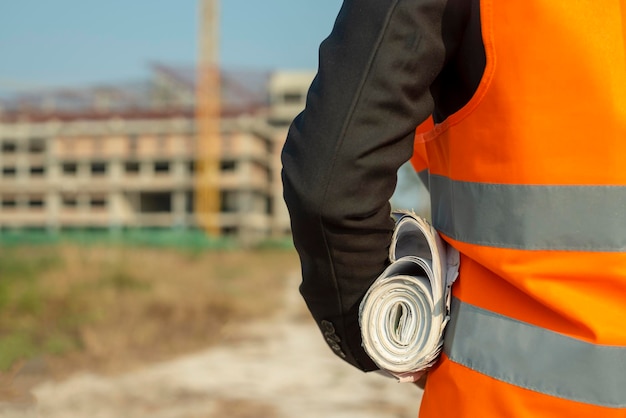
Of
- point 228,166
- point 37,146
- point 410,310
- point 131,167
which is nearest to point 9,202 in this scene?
point 37,146

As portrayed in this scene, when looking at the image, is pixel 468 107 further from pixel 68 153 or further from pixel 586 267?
pixel 68 153

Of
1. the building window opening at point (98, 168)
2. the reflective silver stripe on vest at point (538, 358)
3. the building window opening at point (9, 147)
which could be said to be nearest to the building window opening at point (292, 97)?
the building window opening at point (98, 168)

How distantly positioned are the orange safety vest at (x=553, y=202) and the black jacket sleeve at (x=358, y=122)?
80 mm

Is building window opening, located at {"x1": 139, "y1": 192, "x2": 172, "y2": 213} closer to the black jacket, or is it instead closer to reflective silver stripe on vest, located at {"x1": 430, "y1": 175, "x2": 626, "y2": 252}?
the black jacket

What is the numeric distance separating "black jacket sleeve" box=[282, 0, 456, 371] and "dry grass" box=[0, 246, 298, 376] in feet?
13.6

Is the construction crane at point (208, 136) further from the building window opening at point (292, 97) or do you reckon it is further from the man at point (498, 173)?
the man at point (498, 173)

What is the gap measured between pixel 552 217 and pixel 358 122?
→ 268mm

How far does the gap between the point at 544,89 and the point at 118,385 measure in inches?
161

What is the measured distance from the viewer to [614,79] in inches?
31.3

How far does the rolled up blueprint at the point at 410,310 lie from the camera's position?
96 cm

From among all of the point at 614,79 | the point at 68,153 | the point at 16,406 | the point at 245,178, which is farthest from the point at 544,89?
the point at 68,153

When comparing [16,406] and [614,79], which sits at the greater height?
[614,79]

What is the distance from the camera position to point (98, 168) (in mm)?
56562

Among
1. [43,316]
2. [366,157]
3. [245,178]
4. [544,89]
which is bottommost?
[245,178]
